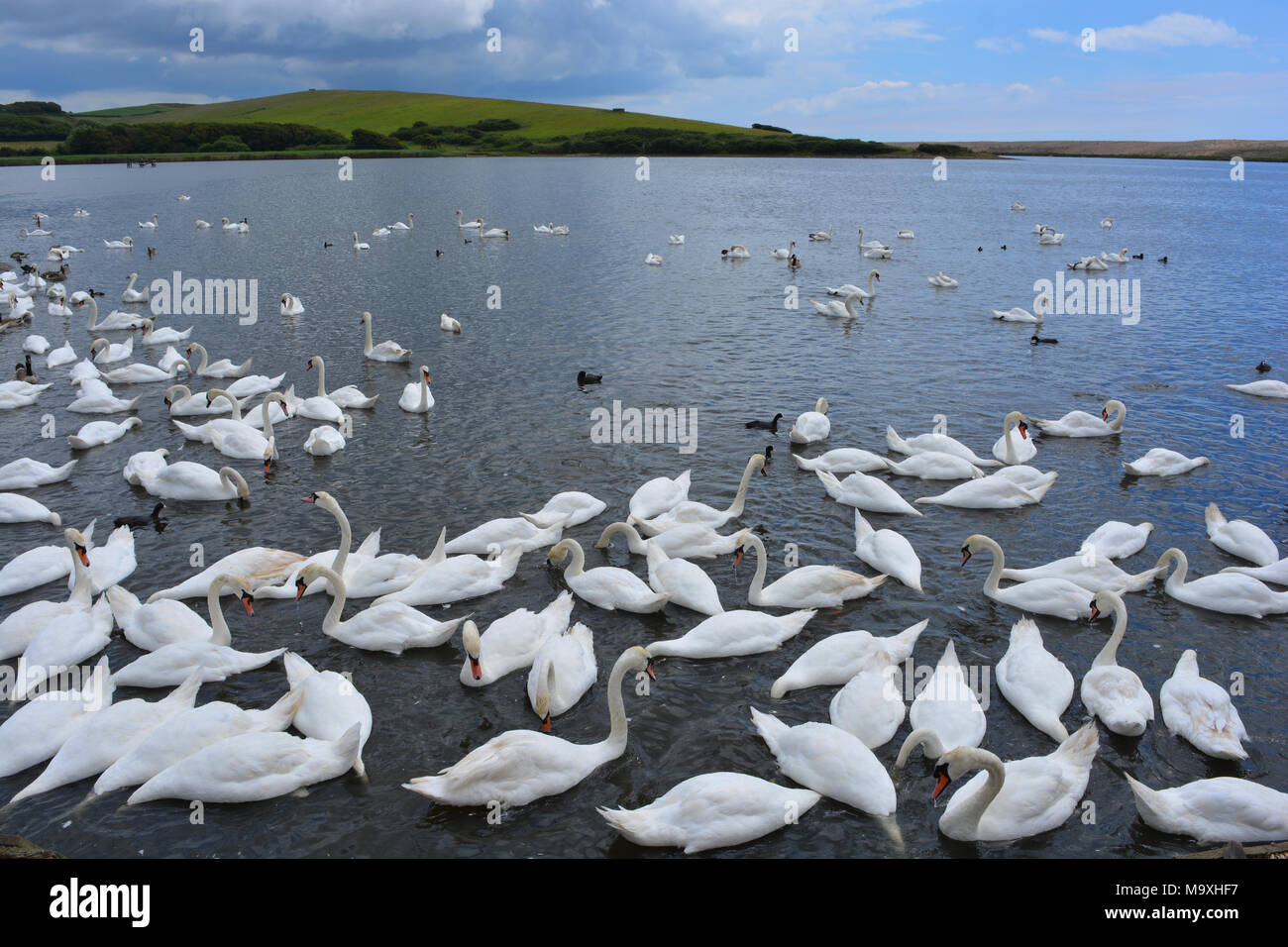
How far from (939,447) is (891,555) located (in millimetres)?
4674

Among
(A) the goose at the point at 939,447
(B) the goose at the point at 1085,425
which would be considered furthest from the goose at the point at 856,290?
(A) the goose at the point at 939,447

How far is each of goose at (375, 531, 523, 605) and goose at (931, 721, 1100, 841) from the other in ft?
20.4

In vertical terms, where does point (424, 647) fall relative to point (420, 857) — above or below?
above

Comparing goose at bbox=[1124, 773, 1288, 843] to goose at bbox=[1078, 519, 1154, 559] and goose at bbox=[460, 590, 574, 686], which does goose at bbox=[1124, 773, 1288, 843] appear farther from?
goose at bbox=[460, 590, 574, 686]

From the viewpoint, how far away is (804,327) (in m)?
26.9

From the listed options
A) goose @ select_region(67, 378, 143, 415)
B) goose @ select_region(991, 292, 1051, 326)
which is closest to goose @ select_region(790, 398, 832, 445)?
goose @ select_region(991, 292, 1051, 326)

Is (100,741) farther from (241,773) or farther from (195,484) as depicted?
(195,484)

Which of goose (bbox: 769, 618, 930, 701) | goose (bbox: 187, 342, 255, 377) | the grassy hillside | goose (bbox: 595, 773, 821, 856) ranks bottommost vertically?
goose (bbox: 595, 773, 821, 856)

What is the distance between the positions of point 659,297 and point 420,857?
25885 mm

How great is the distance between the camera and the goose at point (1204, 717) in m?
8.22

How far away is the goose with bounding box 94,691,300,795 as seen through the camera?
25.6 feet

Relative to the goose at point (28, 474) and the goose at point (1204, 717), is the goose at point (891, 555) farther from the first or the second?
the goose at point (28, 474)
